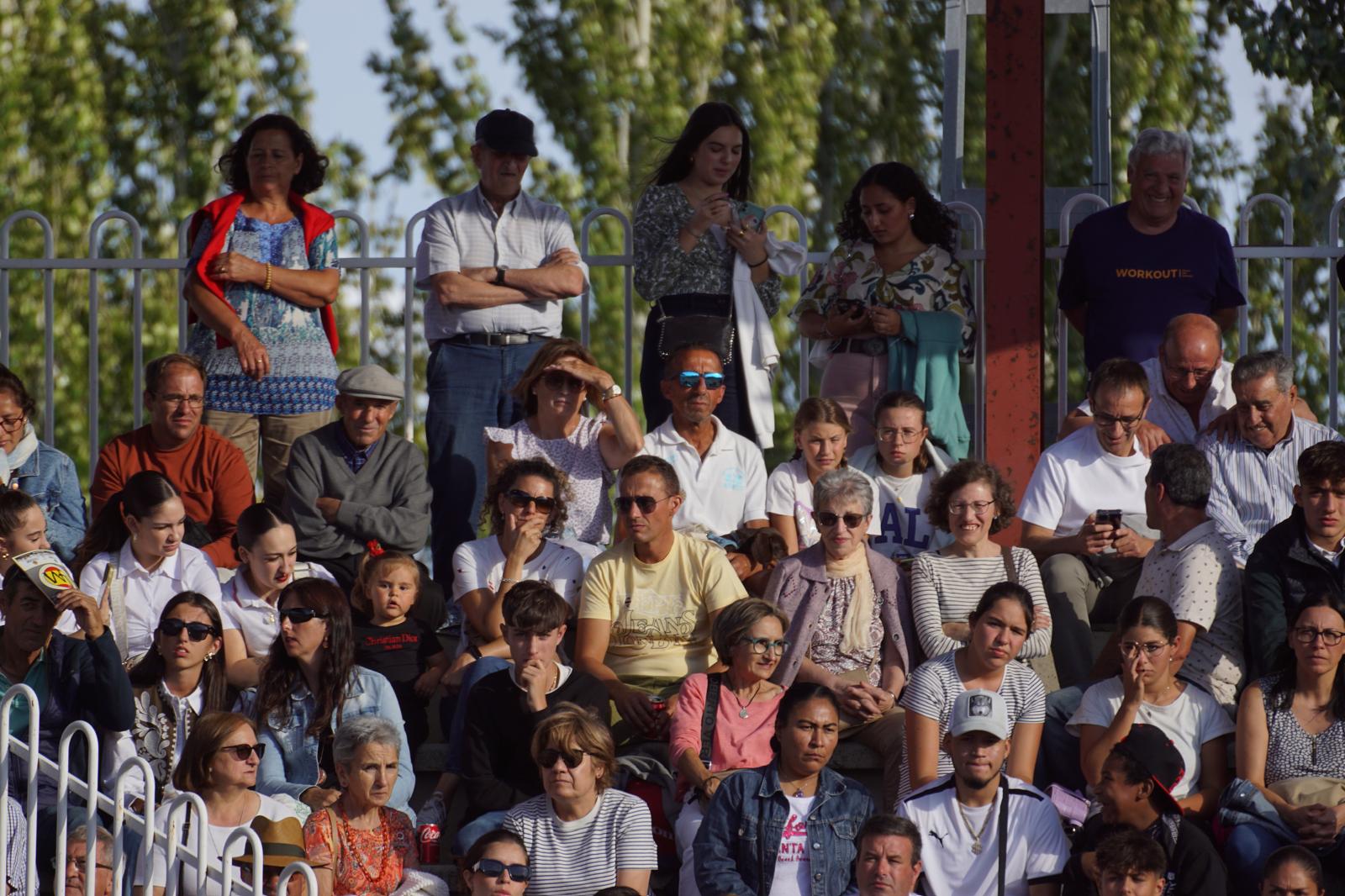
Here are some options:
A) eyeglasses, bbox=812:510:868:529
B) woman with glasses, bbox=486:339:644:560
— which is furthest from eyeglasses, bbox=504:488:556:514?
eyeglasses, bbox=812:510:868:529

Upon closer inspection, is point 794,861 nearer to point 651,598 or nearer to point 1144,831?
point 1144,831

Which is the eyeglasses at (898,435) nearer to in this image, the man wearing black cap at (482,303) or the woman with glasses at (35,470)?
the man wearing black cap at (482,303)

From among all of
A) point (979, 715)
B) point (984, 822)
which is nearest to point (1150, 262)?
point (979, 715)

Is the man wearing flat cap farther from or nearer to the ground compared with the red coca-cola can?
farther from the ground

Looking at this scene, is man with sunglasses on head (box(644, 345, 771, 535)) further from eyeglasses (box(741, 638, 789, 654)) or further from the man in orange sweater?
the man in orange sweater

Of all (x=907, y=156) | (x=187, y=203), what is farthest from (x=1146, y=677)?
(x=907, y=156)

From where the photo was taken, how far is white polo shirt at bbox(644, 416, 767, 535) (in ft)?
32.1

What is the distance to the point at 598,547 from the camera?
9766 millimetres

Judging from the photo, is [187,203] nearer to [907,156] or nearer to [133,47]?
[133,47]

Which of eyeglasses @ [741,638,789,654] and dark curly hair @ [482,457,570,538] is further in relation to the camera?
dark curly hair @ [482,457,570,538]

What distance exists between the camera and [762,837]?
26.2 ft

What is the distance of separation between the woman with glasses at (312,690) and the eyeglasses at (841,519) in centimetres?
172

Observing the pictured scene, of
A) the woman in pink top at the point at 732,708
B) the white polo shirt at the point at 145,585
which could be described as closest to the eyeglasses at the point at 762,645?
the woman in pink top at the point at 732,708

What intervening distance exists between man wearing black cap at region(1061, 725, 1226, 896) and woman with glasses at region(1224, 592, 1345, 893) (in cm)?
31
